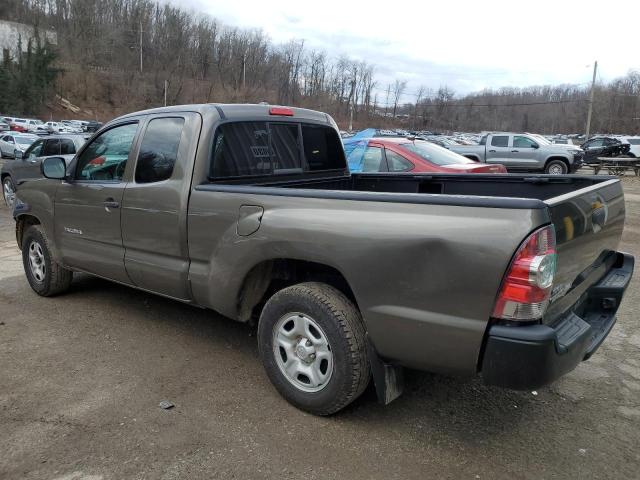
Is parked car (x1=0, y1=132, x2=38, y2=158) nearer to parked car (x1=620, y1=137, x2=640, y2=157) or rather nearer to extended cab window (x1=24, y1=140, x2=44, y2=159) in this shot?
extended cab window (x1=24, y1=140, x2=44, y2=159)

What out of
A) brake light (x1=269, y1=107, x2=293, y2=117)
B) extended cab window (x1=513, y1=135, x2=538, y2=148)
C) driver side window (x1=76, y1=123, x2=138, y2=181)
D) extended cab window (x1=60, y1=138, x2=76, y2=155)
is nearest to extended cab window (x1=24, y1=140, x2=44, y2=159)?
extended cab window (x1=60, y1=138, x2=76, y2=155)

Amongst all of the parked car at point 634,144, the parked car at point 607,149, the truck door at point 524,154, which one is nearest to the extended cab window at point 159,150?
the truck door at point 524,154

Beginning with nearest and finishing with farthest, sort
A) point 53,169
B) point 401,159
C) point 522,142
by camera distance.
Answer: point 53,169 < point 401,159 < point 522,142

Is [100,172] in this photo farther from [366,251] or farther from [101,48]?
[101,48]

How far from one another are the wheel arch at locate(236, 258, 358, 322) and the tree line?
84308 millimetres

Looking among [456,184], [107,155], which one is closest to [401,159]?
[456,184]

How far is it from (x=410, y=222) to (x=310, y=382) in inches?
48.6

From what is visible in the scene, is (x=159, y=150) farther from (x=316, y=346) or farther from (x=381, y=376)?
(x=381, y=376)

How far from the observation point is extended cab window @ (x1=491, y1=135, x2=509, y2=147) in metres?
21.8

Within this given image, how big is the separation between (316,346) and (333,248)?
64 centimetres

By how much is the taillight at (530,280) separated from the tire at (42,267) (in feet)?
14.5

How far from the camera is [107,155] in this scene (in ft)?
15.1

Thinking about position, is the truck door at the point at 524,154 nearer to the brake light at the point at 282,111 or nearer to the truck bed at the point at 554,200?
the truck bed at the point at 554,200

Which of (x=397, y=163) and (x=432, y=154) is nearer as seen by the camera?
(x=397, y=163)
